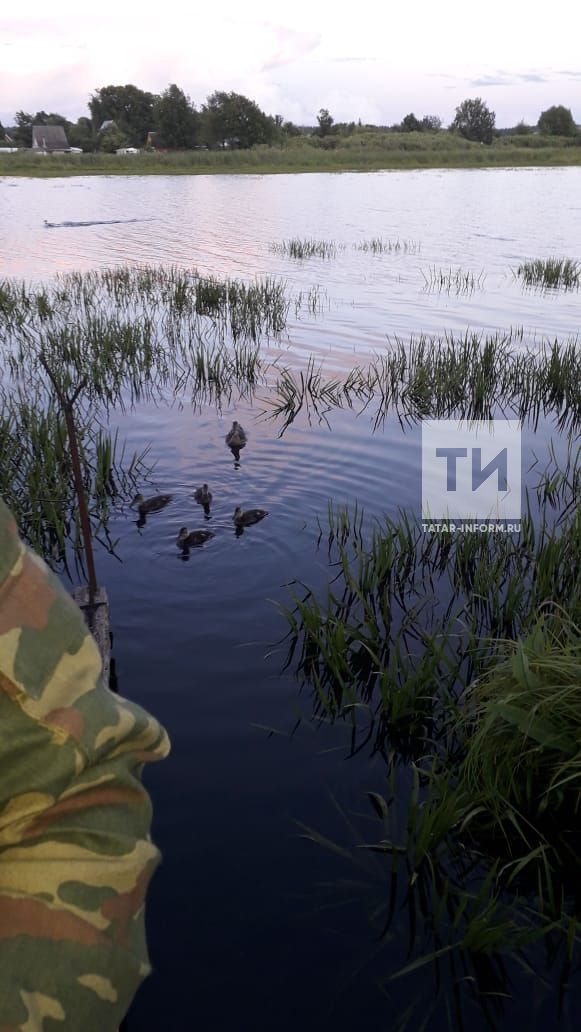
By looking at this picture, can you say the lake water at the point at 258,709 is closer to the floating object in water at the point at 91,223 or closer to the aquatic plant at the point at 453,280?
the aquatic plant at the point at 453,280

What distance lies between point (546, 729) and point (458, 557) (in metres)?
2.65

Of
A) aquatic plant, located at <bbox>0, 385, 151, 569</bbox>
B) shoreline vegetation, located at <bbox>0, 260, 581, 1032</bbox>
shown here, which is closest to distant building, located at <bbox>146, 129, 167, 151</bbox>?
shoreline vegetation, located at <bbox>0, 260, 581, 1032</bbox>

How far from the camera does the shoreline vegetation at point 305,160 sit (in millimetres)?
70000

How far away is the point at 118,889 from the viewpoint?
0.92m

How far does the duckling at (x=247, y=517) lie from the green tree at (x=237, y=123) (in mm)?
102296

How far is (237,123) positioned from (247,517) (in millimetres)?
103501

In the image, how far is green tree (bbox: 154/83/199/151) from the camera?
337 feet

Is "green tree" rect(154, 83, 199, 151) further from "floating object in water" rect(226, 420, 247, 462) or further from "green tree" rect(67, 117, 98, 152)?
"floating object in water" rect(226, 420, 247, 462)

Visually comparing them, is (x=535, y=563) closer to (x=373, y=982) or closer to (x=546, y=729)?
(x=546, y=729)

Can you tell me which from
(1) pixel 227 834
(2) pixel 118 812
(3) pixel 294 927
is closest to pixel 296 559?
(1) pixel 227 834

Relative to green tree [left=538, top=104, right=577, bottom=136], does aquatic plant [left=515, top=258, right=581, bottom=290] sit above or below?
below

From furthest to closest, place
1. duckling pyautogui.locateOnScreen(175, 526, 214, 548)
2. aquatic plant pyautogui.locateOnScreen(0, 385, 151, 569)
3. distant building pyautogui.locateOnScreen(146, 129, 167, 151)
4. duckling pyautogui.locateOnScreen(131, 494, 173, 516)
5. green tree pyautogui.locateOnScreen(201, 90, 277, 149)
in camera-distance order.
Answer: distant building pyautogui.locateOnScreen(146, 129, 167, 151) → green tree pyautogui.locateOnScreen(201, 90, 277, 149) → duckling pyautogui.locateOnScreen(131, 494, 173, 516) → duckling pyautogui.locateOnScreen(175, 526, 214, 548) → aquatic plant pyautogui.locateOnScreen(0, 385, 151, 569)

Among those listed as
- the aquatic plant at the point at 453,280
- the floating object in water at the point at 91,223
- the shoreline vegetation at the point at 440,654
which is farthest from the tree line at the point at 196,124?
the shoreline vegetation at the point at 440,654

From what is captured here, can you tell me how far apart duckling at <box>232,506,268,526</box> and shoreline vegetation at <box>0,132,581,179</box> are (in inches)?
2653
